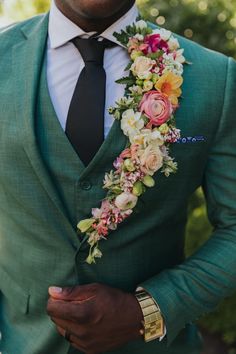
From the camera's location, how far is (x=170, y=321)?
9.72 feet

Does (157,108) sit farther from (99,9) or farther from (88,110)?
(99,9)

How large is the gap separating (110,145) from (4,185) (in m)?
0.41

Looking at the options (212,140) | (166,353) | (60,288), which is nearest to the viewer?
(60,288)

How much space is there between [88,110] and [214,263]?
28.6 inches

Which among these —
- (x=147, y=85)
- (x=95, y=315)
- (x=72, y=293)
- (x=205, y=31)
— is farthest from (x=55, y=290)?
(x=205, y=31)

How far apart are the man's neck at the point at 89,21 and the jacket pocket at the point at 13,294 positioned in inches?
39.1

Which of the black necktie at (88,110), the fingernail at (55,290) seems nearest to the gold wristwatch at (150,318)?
the fingernail at (55,290)

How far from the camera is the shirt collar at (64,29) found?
296 centimetres

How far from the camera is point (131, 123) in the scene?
2896 mm

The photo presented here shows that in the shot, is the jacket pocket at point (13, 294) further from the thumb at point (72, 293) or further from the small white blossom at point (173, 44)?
the small white blossom at point (173, 44)

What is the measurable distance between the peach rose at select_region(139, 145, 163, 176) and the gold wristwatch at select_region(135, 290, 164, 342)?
0.45m

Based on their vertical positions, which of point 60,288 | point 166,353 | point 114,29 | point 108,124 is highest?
point 114,29

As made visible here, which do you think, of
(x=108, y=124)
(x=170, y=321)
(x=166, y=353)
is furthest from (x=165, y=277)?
(x=108, y=124)

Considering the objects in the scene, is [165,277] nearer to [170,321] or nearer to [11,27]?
[170,321]
